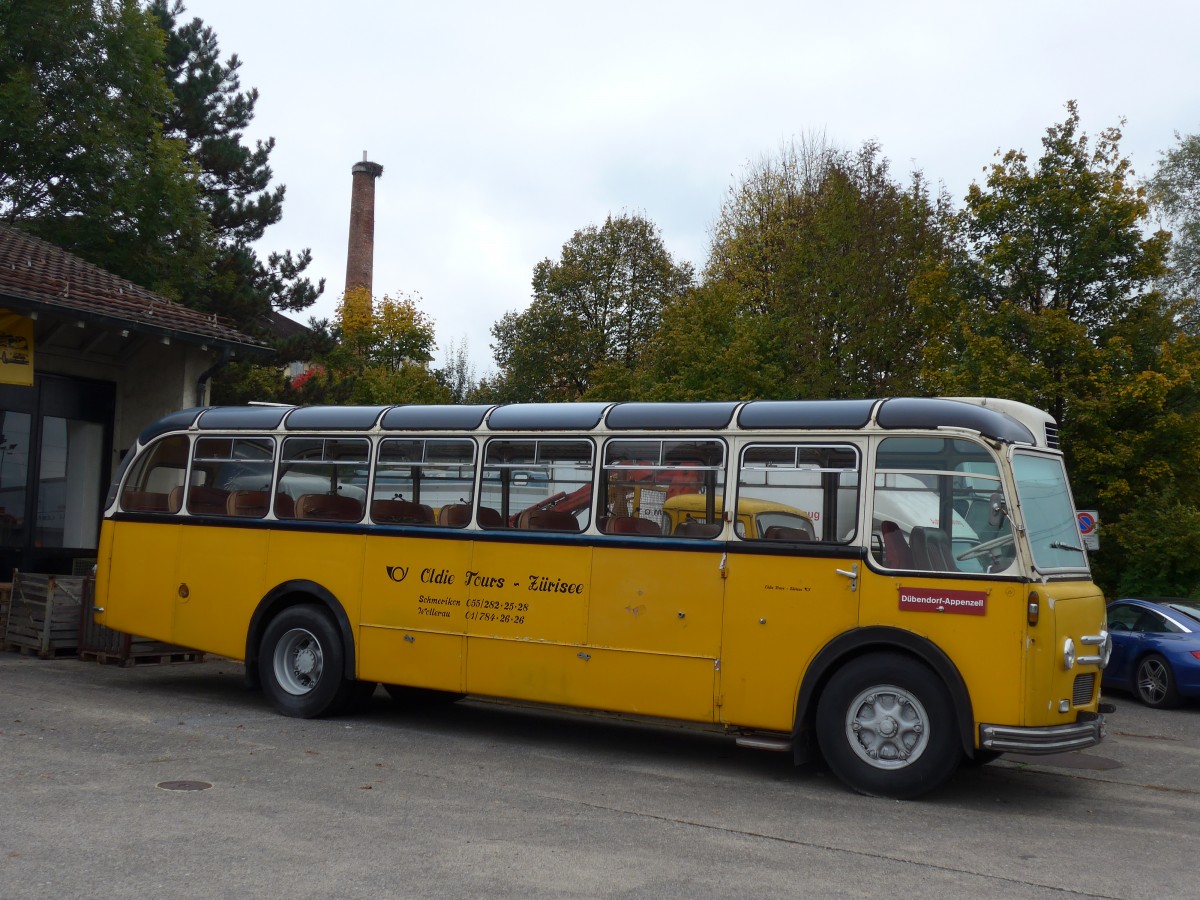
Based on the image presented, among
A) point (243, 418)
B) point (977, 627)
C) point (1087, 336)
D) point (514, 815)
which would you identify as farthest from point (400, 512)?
point (1087, 336)

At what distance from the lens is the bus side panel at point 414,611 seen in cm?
1070

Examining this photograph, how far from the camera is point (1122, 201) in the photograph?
925 inches

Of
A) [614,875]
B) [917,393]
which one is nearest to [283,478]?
[614,875]

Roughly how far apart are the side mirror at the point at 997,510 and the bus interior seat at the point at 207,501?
24.4 feet

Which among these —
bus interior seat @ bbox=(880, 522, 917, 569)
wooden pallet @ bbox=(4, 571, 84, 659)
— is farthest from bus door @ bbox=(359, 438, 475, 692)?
wooden pallet @ bbox=(4, 571, 84, 659)

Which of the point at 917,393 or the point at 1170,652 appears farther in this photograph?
the point at 917,393

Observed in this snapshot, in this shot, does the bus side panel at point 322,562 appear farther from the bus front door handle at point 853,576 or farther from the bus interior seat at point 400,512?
the bus front door handle at point 853,576

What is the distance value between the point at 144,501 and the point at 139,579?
82 cm

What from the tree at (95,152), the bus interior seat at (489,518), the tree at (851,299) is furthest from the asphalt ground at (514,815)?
the tree at (851,299)

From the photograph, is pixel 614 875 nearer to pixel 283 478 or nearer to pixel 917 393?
pixel 283 478

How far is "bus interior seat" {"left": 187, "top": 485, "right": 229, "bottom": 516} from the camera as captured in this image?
39.9ft

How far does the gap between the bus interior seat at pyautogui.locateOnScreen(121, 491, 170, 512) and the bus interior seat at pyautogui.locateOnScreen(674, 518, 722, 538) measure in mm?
5838

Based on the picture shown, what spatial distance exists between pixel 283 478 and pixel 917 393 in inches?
856

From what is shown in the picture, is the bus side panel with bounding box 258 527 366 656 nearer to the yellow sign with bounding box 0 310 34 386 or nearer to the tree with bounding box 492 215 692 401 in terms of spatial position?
the yellow sign with bounding box 0 310 34 386
